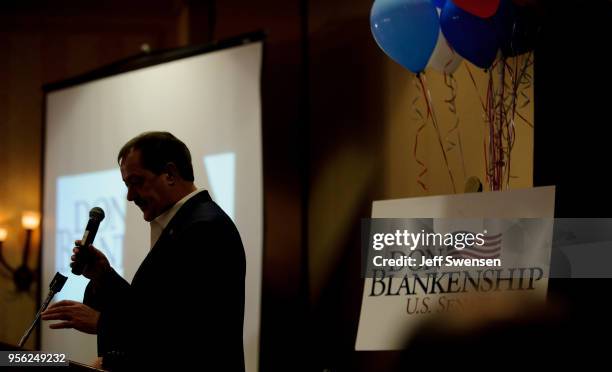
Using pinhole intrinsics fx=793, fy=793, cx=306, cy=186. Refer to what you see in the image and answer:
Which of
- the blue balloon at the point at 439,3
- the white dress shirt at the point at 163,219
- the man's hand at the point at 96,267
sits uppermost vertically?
the blue balloon at the point at 439,3

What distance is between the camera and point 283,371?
13.7 feet

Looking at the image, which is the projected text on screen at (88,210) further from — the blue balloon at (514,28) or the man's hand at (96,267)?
the blue balloon at (514,28)

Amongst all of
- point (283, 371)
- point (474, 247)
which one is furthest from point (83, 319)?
point (283, 371)

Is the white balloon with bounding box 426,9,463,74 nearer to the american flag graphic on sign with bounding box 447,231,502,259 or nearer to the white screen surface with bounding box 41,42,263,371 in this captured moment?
the american flag graphic on sign with bounding box 447,231,502,259

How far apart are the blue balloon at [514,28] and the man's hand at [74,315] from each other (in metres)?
1.48

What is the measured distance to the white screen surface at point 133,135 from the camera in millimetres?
3885

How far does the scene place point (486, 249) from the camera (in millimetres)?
2301

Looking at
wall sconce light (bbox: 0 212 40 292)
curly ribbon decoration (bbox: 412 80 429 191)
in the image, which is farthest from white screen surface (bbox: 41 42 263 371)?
curly ribbon decoration (bbox: 412 80 429 191)

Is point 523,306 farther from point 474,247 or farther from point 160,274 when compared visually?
point 474,247

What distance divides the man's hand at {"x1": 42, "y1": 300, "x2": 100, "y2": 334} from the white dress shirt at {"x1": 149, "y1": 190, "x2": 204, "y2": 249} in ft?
0.90

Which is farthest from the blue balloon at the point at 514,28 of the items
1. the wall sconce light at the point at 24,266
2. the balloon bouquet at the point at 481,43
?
the wall sconce light at the point at 24,266

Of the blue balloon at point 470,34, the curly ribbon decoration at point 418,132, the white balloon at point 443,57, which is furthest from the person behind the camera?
the curly ribbon decoration at point 418,132

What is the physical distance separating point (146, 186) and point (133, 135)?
2296mm

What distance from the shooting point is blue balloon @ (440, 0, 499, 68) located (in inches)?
98.2
